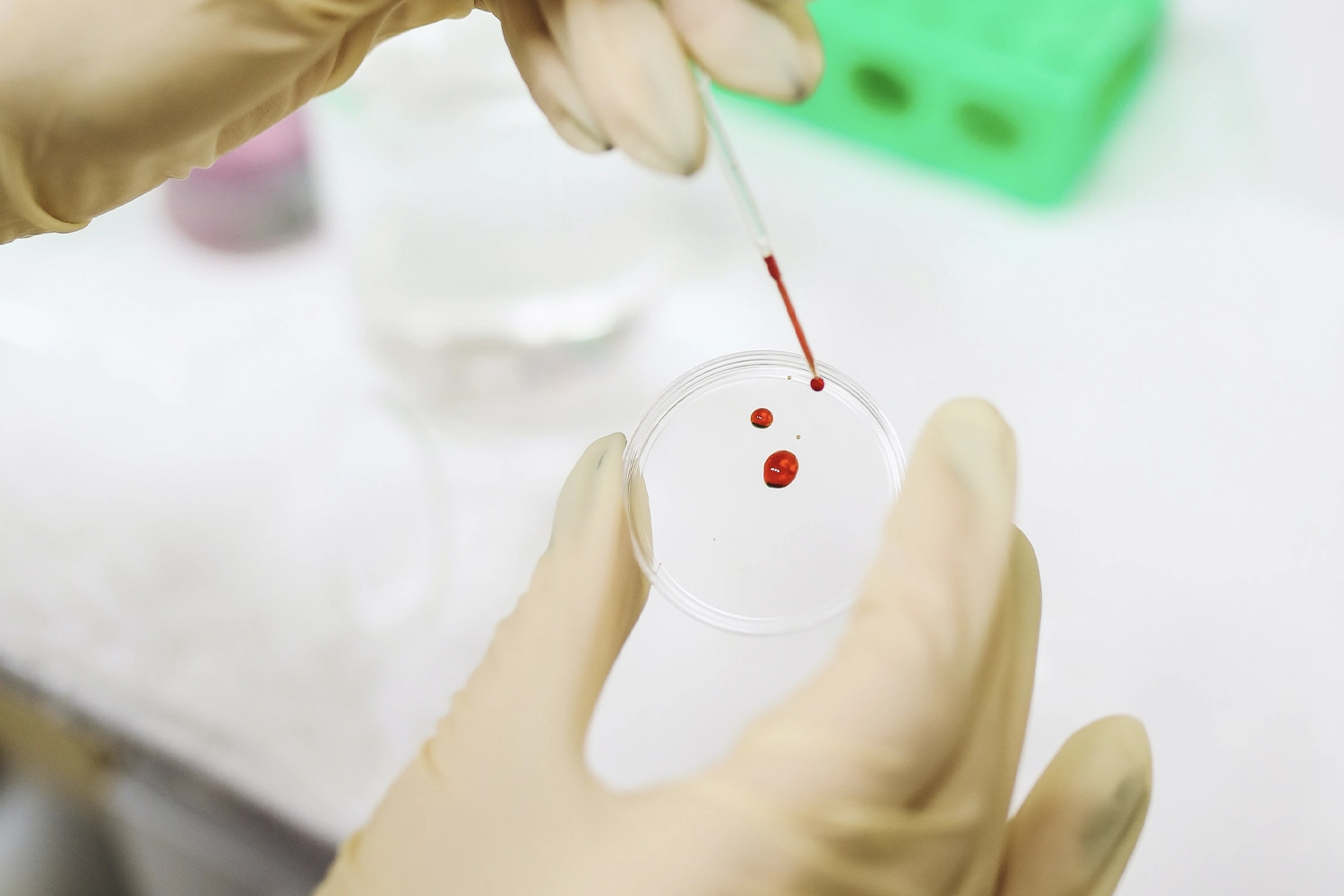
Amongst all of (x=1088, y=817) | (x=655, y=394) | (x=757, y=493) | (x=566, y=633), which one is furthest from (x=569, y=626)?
(x=655, y=394)

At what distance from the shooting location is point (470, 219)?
90cm

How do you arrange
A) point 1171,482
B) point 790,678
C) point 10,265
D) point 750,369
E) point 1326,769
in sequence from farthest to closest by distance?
1. point 10,265
2. point 1171,482
3. point 1326,769
4. point 750,369
5. point 790,678

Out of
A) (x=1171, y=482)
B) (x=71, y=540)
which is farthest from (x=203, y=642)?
(x=1171, y=482)

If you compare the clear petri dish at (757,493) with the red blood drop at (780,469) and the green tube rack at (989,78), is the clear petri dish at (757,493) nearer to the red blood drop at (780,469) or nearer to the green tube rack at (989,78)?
the red blood drop at (780,469)

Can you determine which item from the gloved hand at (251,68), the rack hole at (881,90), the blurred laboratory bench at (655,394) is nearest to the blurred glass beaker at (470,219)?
the blurred laboratory bench at (655,394)

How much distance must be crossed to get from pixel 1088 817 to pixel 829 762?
131 mm

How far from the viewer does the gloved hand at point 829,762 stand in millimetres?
397

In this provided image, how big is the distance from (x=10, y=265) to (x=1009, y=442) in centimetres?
91

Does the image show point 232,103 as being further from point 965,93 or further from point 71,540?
point 965,93

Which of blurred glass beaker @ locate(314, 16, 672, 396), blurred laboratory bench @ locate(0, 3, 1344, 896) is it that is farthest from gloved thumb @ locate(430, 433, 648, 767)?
blurred glass beaker @ locate(314, 16, 672, 396)

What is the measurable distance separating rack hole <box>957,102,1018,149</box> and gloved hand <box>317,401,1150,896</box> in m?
0.55

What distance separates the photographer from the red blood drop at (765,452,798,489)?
0.53 metres

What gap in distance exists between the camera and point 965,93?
2.98ft

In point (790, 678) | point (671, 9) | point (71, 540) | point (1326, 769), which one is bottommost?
point (71, 540)
